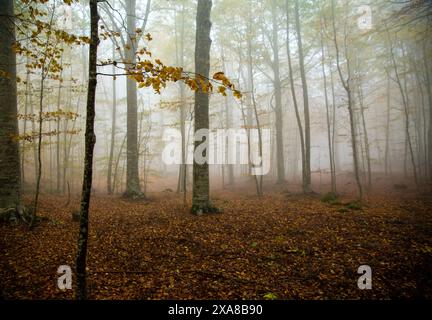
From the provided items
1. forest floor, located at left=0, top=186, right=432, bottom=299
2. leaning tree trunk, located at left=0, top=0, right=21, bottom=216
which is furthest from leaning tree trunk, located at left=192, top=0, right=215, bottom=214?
leaning tree trunk, located at left=0, top=0, right=21, bottom=216

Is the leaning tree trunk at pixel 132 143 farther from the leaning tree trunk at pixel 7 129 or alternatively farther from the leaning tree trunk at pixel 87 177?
the leaning tree trunk at pixel 87 177

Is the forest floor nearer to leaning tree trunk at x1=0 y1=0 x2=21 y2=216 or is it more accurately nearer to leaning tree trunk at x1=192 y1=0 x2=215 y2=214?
leaning tree trunk at x1=192 y1=0 x2=215 y2=214

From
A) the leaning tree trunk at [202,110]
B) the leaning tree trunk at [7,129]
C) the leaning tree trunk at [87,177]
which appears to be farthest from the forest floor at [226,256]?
the leaning tree trunk at [7,129]

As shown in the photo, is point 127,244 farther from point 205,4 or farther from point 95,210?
point 205,4

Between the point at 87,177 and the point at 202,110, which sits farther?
the point at 202,110

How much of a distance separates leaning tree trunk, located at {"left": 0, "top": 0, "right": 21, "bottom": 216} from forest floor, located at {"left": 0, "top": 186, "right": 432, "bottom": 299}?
1078 mm

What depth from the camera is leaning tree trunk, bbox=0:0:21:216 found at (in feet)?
21.1

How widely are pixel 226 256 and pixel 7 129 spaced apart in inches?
294

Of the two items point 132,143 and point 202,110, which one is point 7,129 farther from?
point 202,110

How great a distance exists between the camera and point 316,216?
8180 mm

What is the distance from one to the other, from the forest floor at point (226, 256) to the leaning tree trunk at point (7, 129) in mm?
1078

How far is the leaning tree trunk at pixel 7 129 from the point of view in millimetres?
6426

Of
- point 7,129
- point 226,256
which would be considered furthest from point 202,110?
point 7,129

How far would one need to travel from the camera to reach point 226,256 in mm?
5145
